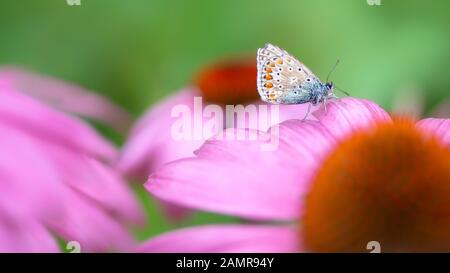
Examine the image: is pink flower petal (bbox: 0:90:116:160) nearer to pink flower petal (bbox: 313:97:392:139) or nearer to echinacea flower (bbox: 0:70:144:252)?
echinacea flower (bbox: 0:70:144:252)

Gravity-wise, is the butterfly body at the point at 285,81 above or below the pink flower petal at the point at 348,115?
above

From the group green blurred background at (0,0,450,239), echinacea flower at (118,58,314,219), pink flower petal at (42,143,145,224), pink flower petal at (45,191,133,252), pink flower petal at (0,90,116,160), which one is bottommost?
pink flower petal at (45,191,133,252)

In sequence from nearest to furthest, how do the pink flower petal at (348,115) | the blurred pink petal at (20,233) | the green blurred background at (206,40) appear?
the blurred pink petal at (20,233), the pink flower petal at (348,115), the green blurred background at (206,40)

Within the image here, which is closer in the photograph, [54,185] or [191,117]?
[54,185]

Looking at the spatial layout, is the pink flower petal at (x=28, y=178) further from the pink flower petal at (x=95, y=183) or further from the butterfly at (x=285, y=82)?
the butterfly at (x=285, y=82)

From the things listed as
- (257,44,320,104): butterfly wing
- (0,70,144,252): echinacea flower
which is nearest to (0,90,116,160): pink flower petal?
(0,70,144,252): echinacea flower

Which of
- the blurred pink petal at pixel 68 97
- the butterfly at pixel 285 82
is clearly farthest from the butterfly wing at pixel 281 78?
the blurred pink petal at pixel 68 97

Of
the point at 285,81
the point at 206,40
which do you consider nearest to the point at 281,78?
the point at 285,81

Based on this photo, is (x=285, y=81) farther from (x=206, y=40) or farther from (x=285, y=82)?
(x=206, y=40)
